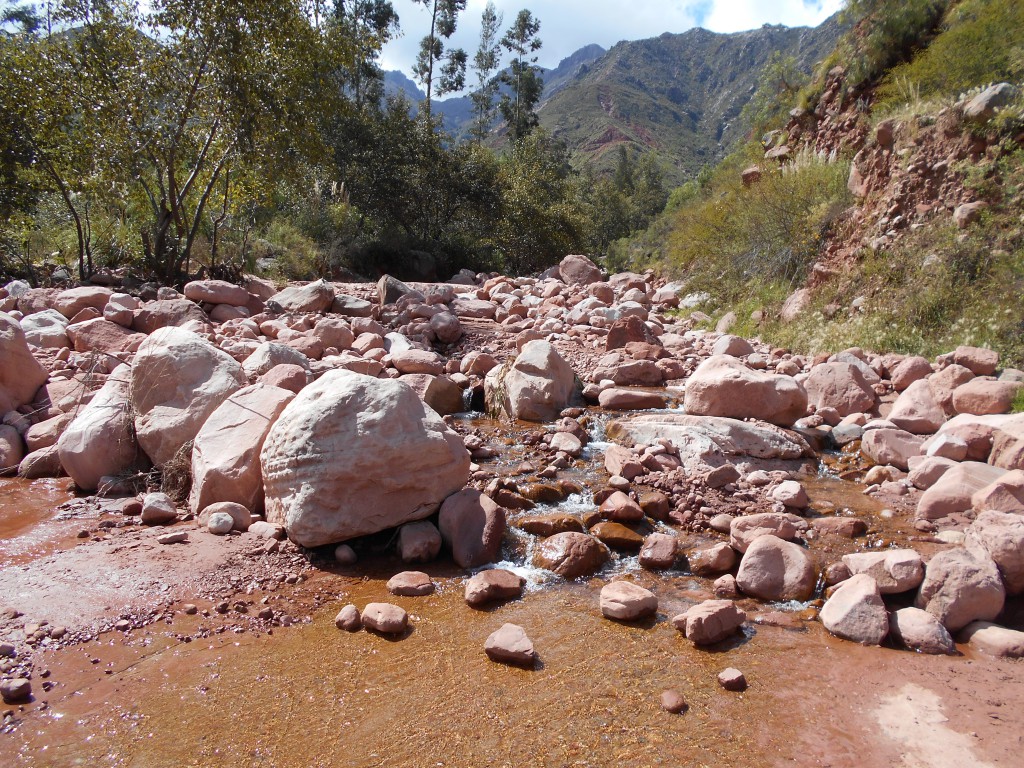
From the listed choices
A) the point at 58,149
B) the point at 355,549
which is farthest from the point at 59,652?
the point at 58,149

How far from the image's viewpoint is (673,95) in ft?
327

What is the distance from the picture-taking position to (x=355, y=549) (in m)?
4.20

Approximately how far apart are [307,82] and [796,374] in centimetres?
918

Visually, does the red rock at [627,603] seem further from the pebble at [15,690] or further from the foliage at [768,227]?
the foliage at [768,227]

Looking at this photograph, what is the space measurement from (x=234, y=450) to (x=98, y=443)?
131 cm

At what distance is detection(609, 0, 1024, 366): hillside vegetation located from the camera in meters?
8.08

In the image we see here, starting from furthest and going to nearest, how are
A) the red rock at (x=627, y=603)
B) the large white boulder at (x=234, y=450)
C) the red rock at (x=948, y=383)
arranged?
1. the red rock at (x=948, y=383)
2. the large white boulder at (x=234, y=450)
3. the red rock at (x=627, y=603)

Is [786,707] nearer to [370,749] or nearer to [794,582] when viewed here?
[794,582]

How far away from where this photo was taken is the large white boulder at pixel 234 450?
4.47 m

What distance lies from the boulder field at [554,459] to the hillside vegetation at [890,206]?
1.12 meters

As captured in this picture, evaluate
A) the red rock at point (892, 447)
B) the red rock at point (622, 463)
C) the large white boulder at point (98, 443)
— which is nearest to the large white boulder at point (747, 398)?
the red rock at point (892, 447)

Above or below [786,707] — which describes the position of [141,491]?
above

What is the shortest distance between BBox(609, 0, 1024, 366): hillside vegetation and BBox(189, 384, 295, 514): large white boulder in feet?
24.2

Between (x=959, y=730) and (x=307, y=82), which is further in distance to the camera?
(x=307, y=82)
